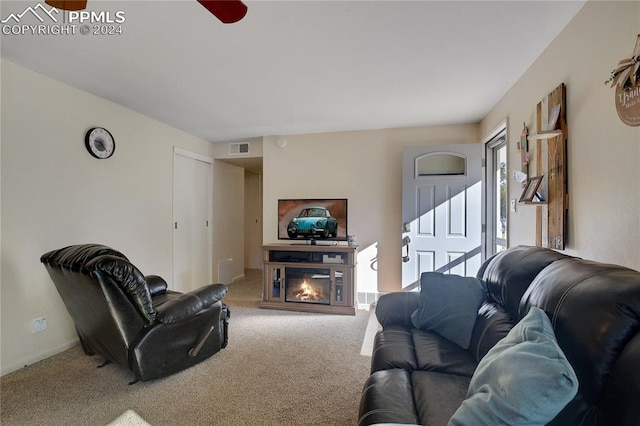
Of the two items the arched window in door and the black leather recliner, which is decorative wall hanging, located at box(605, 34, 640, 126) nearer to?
the arched window in door

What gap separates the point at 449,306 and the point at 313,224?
248 cm

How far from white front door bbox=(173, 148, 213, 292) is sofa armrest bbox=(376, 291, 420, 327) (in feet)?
10.2

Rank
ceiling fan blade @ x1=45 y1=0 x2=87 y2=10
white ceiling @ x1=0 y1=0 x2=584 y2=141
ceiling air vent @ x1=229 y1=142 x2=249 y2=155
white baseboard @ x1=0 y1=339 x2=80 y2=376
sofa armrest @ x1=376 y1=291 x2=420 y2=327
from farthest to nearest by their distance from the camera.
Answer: ceiling air vent @ x1=229 y1=142 x2=249 y2=155 → white baseboard @ x1=0 y1=339 x2=80 y2=376 → sofa armrest @ x1=376 y1=291 x2=420 y2=327 → white ceiling @ x1=0 y1=0 x2=584 y2=141 → ceiling fan blade @ x1=45 y1=0 x2=87 y2=10

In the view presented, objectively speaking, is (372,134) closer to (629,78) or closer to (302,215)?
(302,215)

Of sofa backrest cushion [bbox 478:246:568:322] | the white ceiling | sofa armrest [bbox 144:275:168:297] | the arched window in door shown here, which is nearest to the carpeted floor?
sofa armrest [bbox 144:275:168:297]

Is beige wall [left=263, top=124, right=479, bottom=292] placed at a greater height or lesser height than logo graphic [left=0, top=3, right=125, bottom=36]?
lesser

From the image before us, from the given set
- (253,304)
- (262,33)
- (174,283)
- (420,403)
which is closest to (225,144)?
(174,283)

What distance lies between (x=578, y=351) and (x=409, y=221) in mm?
2900

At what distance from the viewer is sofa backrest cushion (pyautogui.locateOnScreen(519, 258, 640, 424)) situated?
803 mm

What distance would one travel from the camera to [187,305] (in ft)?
7.20

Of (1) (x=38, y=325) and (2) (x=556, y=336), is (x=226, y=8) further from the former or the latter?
(1) (x=38, y=325)

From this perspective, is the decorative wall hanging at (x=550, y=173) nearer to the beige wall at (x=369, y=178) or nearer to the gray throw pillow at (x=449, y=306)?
the gray throw pillow at (x=449, y=306)

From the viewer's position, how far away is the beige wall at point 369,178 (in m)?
4.11

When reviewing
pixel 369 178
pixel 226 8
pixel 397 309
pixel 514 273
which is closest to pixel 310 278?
pixel 369 178
